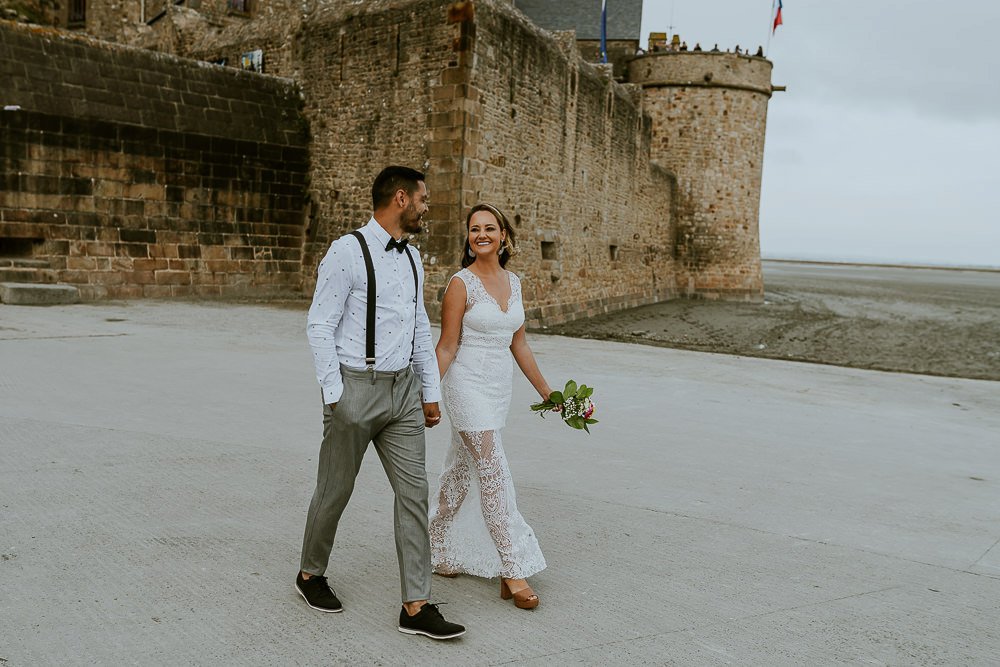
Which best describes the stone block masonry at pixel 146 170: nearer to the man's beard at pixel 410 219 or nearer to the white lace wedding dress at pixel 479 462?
the white lace wedding dress at pixel 479 462

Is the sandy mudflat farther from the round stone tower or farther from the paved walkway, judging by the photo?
the paved walkway

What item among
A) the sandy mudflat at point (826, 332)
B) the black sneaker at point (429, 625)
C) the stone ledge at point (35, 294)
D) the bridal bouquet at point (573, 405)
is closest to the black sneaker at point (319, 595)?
the black sneaker at point (429, 625)

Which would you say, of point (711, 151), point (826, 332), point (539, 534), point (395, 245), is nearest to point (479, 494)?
point (539, 534)

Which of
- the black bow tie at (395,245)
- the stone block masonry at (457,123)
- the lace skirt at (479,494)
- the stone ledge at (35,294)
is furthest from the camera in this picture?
the stone block masonry at (457,123)

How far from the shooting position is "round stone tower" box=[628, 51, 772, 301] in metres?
27.7

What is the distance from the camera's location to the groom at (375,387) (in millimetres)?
2934

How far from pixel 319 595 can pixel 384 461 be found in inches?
20.2

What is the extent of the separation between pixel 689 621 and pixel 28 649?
2156mm

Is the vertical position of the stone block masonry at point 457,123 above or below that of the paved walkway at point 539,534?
above

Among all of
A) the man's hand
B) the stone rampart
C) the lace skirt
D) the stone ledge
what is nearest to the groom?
the man's hand

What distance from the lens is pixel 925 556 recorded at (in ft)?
12.8

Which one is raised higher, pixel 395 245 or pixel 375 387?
pixel 395 245

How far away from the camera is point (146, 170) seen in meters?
14.4

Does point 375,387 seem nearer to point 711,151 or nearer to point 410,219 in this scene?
point 410,219
